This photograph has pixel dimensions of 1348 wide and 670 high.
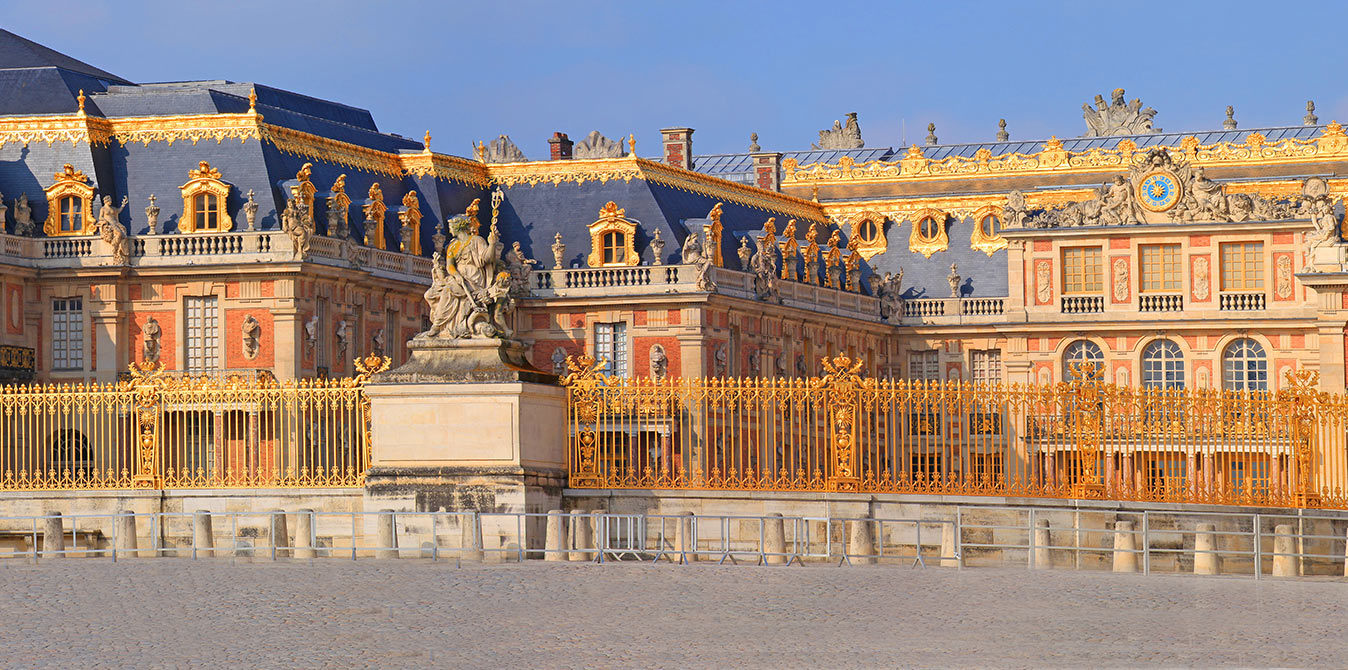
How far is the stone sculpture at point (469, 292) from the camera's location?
3388 centimetres

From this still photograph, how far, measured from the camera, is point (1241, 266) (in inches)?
2643

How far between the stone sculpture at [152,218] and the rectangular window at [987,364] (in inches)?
919

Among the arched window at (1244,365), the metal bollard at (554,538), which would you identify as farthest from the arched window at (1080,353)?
the metal bollard at (554,538)

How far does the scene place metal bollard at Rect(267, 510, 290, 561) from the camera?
3278 centimetres

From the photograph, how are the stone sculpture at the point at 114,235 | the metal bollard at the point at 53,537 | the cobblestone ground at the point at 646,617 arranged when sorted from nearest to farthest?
the cobblestone ground at the point at 646,617 → the metal bollard at the point at 53,537 → the stone sculpture at the point at 114,235

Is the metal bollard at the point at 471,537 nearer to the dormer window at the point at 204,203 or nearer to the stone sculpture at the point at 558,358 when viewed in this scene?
the dormer window at the point at 204,203

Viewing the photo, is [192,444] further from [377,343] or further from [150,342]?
[377,343]

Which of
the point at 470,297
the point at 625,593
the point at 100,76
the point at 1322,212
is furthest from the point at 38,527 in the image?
the point at 1322,212

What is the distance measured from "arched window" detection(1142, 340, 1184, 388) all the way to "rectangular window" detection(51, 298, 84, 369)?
26.5 meters

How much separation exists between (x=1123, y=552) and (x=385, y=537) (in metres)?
8.87

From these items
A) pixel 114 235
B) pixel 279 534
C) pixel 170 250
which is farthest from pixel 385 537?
pixel 114 235

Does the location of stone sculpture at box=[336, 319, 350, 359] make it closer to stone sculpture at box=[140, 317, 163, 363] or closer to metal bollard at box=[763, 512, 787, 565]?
stone sculpture at box=[140, 317, 163, 363]

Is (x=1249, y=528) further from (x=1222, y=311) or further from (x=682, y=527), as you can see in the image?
(x=1222, y=311)

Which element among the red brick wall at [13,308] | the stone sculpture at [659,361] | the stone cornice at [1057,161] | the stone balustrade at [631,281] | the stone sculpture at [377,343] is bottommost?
the stone sculpture at [659,361]
